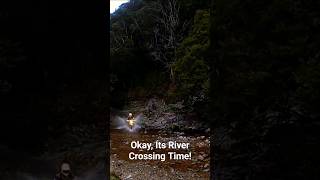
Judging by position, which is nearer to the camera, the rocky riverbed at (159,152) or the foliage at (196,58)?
the rocky riverbed at (159,152)

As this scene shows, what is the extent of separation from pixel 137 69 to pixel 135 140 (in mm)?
525

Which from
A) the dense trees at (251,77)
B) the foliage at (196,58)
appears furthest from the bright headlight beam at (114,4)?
the foliage at (196,58)

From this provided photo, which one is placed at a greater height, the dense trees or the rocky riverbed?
the dense trees

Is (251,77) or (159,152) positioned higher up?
(251,77)

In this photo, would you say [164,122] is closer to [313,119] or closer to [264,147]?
[264,147]

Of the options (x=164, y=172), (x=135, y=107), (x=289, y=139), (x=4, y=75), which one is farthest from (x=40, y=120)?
(x=289, y=139)

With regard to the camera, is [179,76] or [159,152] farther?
[179,76]

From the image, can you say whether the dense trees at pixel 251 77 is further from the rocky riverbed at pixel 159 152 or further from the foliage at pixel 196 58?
the rocky riverbed at pixel 159 152

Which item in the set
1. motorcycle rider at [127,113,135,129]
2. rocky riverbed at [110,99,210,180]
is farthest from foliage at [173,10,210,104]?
motorcycle rider at [127,113,135,129]

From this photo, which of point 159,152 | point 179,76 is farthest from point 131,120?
point 179,76

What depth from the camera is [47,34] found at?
14.2 ft

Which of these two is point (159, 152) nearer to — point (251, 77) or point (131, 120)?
point (131, 120)

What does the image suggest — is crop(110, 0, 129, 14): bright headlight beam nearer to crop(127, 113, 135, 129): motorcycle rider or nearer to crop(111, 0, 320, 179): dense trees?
crop(111, 0, 320, 179): dense trees

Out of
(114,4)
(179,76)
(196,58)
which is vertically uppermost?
(114,4)
